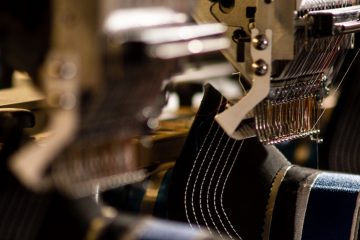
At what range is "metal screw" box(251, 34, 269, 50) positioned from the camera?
1221 millimetres

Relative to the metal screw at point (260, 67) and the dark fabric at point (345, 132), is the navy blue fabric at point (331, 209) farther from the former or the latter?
the dark fabric at point (345, 132)

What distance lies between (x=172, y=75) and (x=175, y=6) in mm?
75

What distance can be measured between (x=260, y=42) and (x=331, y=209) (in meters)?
0.33

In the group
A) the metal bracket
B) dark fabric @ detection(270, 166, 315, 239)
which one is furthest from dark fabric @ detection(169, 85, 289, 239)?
the metal bracket

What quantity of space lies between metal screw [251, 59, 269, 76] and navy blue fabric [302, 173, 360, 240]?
29cm

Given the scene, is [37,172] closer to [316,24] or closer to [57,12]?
[57,12]

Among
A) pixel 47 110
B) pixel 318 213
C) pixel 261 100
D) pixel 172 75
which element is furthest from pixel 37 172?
pixel 318 213

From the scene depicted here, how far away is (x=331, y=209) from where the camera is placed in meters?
1.41

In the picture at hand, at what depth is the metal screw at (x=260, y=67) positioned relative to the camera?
3.97 feet

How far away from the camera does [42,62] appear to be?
89cm

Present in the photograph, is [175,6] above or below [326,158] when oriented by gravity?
above

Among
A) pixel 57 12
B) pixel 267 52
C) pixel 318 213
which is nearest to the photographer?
pixel 57 12

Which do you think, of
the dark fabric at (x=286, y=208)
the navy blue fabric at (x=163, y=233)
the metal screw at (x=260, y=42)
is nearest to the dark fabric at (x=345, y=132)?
the dark fabric at (x=286, y=208)

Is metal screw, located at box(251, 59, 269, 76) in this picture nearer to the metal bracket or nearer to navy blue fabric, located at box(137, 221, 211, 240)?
the metal bracket
